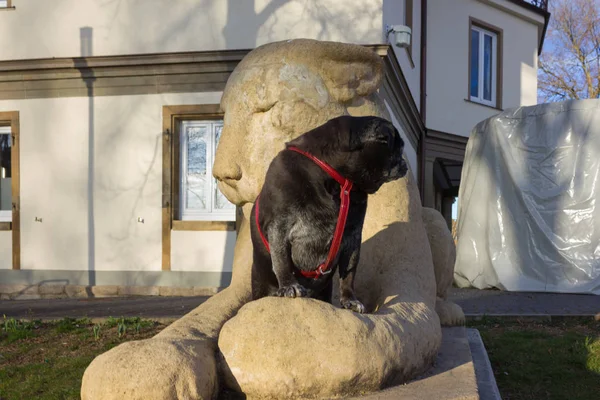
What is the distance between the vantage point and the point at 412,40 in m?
14.0

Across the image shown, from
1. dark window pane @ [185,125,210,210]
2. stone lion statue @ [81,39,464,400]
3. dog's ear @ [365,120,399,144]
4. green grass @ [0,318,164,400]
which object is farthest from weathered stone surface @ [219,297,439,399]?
dark window pane @ [185,125,210,210]

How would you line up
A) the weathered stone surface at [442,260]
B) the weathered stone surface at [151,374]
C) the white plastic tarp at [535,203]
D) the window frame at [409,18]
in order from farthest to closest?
the window frame at [409,18] < the white plastic tarp at [535,203] < the weathered stone surface at [442,260] < the weathered stone surface at [151,374]

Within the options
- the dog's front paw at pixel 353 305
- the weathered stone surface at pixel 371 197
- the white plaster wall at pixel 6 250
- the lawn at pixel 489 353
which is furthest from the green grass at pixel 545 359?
the white plaster wall at pixel 6 250

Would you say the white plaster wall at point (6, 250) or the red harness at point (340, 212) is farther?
the white plaster wall at point (6, 250)

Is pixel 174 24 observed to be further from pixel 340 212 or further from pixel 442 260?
pixel 340 212

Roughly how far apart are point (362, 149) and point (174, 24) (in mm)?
9429

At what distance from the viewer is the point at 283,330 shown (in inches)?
99.3

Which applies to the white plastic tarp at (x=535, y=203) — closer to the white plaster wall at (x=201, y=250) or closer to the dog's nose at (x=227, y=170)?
the white plaster wall at (x=201, y=250)

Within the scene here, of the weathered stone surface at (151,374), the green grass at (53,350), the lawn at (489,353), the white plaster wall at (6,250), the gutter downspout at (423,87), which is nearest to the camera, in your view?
the weathered stone surface at (151,374)

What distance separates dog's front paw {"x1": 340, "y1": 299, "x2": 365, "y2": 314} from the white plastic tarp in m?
8.33

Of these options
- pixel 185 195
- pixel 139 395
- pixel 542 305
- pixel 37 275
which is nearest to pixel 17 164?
pixel 37 275

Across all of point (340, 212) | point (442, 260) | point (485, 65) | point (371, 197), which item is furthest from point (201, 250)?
point (485, 65)

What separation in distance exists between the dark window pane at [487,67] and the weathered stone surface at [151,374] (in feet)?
52.0

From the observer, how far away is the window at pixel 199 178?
37.4 ft
